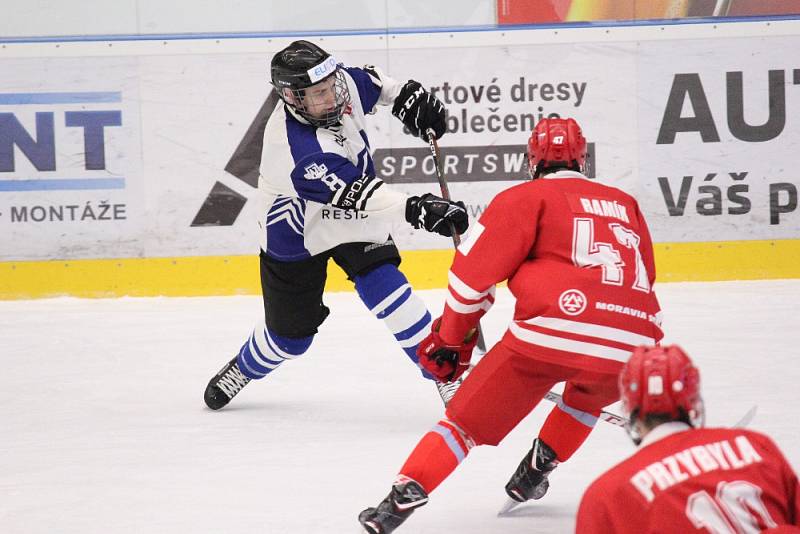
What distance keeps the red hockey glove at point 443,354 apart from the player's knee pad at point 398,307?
37.5 inches

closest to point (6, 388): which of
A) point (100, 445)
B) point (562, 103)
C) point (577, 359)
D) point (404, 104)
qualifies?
point (100, 445)

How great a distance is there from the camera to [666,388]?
123cm

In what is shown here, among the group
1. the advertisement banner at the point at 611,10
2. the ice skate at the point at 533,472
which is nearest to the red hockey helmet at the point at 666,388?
the ice skate at the point at 533,472

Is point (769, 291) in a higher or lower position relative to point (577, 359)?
lower

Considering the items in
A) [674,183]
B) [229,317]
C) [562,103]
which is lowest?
[229,317]

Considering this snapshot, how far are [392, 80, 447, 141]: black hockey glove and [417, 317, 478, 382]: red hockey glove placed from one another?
136cm

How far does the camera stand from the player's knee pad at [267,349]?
3137 millimetres

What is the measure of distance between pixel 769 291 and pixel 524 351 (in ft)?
11.5

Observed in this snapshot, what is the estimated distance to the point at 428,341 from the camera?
6.66 ft

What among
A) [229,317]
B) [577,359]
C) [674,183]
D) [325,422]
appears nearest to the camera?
[577,359]

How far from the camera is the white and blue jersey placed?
9.14 feet

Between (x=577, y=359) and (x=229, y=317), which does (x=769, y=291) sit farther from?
(x=577, y=359)

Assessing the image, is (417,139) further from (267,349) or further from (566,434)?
(566,434)

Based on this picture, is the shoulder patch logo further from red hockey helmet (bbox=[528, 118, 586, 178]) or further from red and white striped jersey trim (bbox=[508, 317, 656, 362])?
red and white striped jersey trim (bbox=[508, 317, 656, 362])
